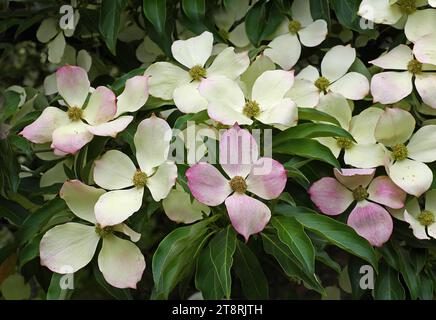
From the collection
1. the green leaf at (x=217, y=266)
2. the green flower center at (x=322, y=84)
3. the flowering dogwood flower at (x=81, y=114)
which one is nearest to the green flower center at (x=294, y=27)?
the green flower center at (x=322, y=84)

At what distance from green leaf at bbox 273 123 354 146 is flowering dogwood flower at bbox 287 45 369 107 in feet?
0.30

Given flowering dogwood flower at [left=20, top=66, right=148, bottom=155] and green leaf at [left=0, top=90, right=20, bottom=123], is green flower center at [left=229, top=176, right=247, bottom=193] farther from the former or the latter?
green leaf at [left=0, top=90, right=20, bottom=123]

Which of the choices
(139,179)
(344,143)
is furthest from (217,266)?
(344,143)

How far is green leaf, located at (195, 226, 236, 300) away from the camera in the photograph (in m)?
1.01

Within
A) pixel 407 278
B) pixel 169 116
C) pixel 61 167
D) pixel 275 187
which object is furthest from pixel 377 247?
pixel 61 167

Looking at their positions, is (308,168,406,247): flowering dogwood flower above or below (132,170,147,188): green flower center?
below

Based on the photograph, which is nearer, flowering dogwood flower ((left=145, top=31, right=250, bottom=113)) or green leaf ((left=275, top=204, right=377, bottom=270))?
green leaf ((left=275, top=204, right=377, bottom=270))

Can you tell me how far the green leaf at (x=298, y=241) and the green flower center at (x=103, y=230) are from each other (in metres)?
0.25

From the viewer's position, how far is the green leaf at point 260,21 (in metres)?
1.33

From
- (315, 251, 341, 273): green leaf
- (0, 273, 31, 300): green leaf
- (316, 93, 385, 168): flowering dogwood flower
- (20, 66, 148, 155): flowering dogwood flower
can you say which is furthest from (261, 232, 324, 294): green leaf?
(0, 273, 31, 300): green leaf

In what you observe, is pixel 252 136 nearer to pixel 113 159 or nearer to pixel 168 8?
pixel 113 159

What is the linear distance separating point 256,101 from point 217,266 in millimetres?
274

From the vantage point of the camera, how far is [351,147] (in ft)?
3.79

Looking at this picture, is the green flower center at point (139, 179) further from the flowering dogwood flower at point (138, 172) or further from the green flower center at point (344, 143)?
the green flower center at point (344, 143)
